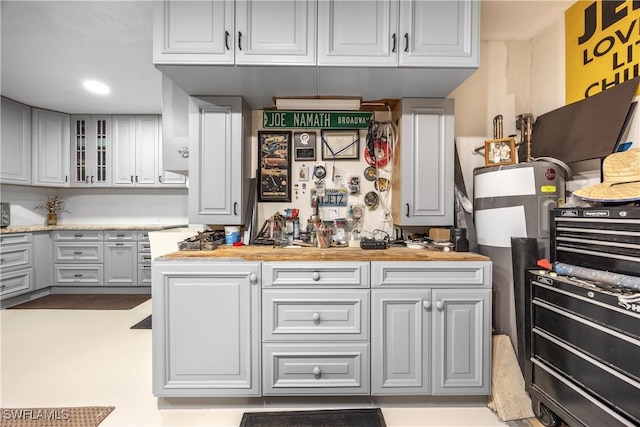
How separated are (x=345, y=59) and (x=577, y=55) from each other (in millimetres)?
1661

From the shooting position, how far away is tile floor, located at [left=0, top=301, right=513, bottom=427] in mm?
1707

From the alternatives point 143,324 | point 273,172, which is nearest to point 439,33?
point 273,172

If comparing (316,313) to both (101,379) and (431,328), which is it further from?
(101,379)

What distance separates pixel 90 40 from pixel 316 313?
302 cm

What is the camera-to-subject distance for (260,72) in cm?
184

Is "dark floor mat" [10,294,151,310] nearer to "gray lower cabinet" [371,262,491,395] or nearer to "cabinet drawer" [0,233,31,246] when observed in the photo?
"cabinet drawer" [0,233,31,246]

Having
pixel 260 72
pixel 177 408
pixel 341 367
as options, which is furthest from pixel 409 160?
pixel 177 408

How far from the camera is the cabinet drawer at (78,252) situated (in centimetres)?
415

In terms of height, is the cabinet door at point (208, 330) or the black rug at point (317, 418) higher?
the cabinet door at point (208, 330)

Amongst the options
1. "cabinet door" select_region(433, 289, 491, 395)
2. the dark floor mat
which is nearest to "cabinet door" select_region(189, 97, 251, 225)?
"cabinet door" select_region(433, 289, 491, 395)

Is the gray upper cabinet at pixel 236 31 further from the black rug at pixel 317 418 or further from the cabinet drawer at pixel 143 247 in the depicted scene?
the cabinet drawer at pixel 143 247

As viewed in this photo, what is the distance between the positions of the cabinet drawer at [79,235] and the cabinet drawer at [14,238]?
0.33m

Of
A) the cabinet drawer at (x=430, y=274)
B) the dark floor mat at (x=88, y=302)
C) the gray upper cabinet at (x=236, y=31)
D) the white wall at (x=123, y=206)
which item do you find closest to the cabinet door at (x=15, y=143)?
the white wall at (x=123, y=206)

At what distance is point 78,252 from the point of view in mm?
4172
